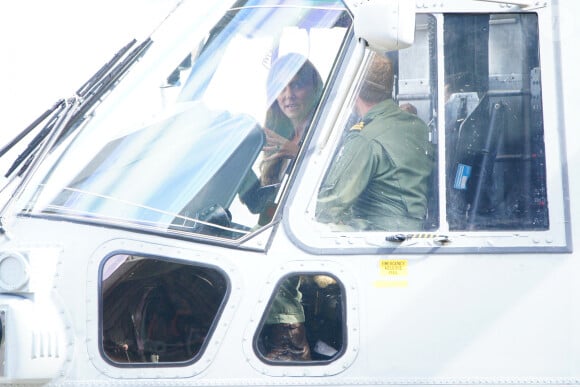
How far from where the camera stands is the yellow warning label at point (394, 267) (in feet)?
12.9

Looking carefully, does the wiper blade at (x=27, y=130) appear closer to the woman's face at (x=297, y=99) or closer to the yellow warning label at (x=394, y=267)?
the woman's face at (x=297, y=99)

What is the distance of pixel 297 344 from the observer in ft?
13.2

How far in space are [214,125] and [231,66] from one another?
280 mm

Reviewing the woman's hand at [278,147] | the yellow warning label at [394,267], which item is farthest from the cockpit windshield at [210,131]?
the yellow warning label at [394,267]

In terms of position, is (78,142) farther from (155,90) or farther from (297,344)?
(297,344)

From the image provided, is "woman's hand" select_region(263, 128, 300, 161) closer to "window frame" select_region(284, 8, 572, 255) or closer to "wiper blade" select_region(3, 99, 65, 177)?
"window frame" select_region(284, 8, 572, 255)

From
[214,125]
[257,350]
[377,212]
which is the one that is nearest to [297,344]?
[257,350]

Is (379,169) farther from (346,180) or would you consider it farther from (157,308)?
(157,308)

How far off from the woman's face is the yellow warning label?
701 millimetres

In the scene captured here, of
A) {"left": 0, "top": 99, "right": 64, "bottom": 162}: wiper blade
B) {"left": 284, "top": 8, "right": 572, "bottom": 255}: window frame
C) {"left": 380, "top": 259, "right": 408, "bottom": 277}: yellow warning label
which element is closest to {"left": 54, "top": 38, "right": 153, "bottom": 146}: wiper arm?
{"left": 0, "top": 99, "right": 64, "bottom": 162}: wiper blade

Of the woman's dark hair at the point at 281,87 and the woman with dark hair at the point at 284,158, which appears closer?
the woman with dark hair at the point at 284,158

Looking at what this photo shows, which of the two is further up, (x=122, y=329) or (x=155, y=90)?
(x=155, y=90)

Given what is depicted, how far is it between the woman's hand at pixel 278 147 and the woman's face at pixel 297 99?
9cm

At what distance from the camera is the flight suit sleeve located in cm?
405
